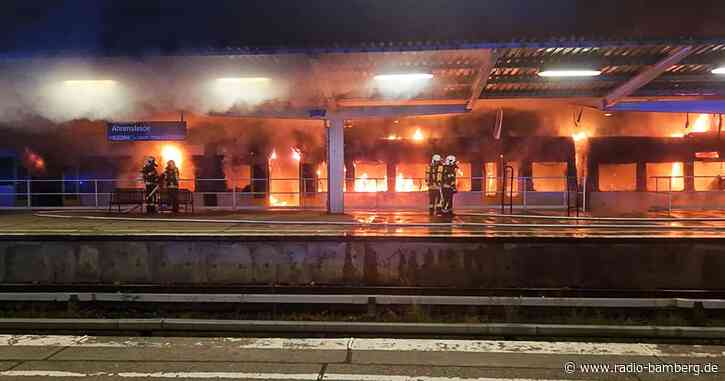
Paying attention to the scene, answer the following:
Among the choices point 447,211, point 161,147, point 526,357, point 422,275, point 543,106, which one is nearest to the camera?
point 526,357

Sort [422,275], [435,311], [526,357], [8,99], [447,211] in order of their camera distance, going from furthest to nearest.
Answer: [447,211] → [8,99] → [422,275] → [435,311] → [526,357]

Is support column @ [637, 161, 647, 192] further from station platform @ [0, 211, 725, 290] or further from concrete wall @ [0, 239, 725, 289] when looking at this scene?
concrete wall @ [0, 239, 725, 289]

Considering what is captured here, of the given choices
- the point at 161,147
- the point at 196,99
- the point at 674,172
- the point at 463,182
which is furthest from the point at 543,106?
the point at 161,147

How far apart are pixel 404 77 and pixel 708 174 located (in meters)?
13.3

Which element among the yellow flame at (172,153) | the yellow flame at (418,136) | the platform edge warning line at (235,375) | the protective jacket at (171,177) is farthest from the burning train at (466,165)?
the platform edge warning line at (235,375)

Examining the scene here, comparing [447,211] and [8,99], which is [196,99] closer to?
[8,99]

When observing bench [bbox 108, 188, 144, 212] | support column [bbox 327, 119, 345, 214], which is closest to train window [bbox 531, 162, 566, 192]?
support column [bbox 327, 119, 345, 214]

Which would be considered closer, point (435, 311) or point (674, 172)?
point (435, 311)

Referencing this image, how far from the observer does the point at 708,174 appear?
17359 mm

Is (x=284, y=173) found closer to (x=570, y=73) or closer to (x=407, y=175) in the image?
(x=407, y=175)

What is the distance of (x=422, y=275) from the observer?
315 inches

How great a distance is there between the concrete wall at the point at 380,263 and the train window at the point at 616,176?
1061cm

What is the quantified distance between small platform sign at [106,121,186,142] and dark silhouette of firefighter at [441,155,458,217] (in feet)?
26.1

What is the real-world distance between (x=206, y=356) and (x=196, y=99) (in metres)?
6.95
